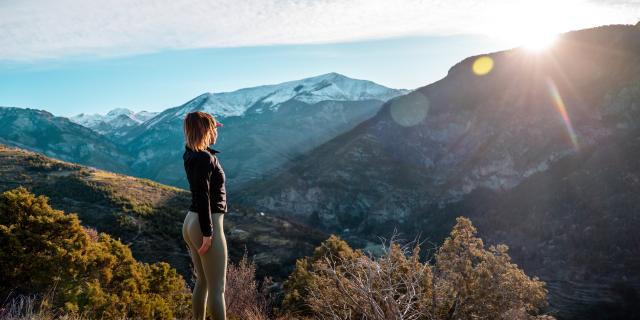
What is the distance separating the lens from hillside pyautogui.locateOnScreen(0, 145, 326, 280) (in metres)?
35.5

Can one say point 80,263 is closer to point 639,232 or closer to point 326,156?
point 639,232

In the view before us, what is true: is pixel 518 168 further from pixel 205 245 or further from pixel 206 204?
pixel 206 204

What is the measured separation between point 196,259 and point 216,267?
453 millimetres

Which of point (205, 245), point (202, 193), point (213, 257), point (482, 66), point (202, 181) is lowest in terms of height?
point (213, 257)

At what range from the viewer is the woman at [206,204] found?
455 cm

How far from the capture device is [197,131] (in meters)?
4.73

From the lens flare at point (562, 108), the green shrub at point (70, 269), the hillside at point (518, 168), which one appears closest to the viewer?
the green shrub at point (70, 269)

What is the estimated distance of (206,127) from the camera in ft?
15.8

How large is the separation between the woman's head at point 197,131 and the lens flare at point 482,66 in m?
151

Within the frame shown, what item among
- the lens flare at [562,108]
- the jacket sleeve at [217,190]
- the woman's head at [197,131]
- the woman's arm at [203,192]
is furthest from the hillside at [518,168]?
the woman's head at [197,131]

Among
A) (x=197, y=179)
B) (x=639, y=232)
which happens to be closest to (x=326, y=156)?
(x=639, y=232)

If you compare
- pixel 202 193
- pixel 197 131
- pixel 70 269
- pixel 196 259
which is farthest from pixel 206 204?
pixel 70 269

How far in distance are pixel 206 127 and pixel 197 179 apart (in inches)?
26.1

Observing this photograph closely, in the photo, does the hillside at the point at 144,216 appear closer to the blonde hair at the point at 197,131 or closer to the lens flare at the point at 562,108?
the blonde hair at the point at 197,131
